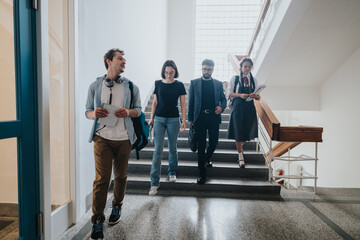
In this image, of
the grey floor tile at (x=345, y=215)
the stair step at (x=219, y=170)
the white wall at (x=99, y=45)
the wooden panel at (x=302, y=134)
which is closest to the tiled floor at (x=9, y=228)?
the white wall at (x=99, y=45)

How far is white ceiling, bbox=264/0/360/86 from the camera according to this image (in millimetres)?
3141

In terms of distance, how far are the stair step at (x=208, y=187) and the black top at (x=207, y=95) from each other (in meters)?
1.04

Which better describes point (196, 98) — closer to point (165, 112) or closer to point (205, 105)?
point (205, 105)

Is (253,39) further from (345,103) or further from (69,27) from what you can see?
(69,27)

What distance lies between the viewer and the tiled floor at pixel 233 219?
205 centimetres

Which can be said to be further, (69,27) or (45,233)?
(69,27)

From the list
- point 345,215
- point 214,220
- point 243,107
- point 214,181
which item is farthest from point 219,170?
point 345,215

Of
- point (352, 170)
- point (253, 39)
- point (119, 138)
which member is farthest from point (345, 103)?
point (119, 138)

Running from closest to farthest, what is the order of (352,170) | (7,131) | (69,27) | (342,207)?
(7,131) → (69,27) → (342,207) → (352,170)

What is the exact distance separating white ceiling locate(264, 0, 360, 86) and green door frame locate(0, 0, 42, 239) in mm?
3370

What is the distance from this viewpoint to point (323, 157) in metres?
5.07

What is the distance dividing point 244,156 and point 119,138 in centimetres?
229

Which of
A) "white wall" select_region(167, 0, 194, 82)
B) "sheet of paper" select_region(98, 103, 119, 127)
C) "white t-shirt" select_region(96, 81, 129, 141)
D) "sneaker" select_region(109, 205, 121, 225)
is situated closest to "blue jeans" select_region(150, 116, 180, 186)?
"sneaker" select_region(109, 205, 121, 225)

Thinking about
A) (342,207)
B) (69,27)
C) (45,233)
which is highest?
(69,27)
